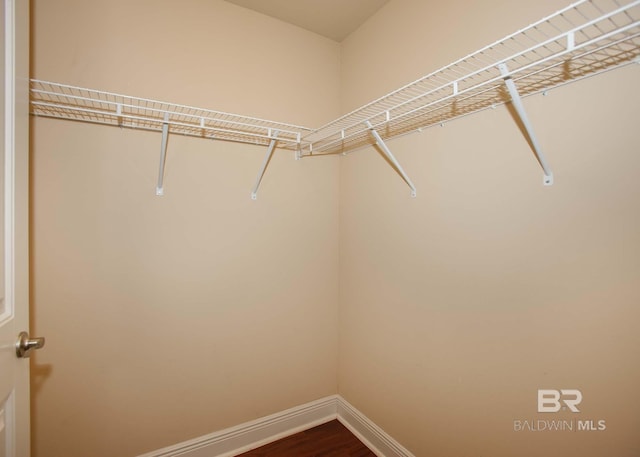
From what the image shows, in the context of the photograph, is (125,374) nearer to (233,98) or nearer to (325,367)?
(325,367)

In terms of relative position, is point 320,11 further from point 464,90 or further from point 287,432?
point 287,432

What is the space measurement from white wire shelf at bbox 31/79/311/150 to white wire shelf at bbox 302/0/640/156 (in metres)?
0.78

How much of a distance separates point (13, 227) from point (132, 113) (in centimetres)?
85

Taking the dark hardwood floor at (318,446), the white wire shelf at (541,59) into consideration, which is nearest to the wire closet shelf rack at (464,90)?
the white wire shelf at (541,59)

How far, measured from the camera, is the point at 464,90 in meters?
1.02

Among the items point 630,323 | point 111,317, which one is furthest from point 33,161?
point 630,323

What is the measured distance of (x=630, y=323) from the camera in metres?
0.88

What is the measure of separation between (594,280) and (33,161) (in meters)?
2.17

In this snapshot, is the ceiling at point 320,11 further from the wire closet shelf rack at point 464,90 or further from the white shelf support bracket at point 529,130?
the white shelf support bracket at point 529,130

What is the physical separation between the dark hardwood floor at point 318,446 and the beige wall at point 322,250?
0.19 m

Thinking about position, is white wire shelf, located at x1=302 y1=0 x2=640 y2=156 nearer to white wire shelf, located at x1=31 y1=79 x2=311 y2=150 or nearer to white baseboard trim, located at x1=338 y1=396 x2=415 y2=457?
white wire shelf, located at x1=31 y1=79 x2=311 y2=150

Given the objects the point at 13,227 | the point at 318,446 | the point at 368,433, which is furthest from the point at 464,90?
the point at 318,446

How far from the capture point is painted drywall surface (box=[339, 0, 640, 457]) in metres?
0.91

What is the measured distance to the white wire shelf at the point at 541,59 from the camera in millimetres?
823
